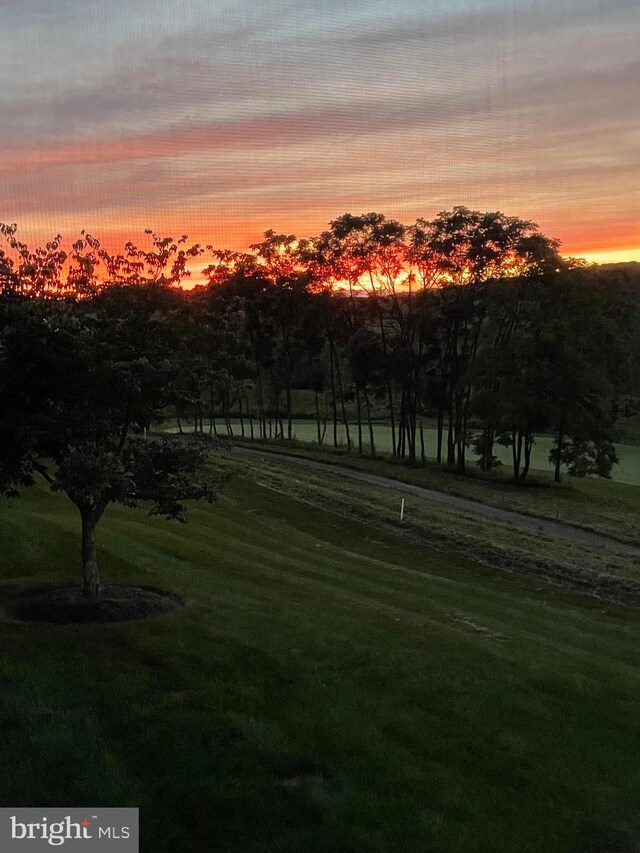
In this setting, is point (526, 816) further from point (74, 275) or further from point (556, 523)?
point (556, 523)

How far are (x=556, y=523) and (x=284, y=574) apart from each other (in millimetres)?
25567

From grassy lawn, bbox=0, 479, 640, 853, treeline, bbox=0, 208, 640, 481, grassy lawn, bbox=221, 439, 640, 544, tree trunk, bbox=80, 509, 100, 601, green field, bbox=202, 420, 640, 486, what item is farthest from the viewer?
green field, bbox=202, 420, 640, 486

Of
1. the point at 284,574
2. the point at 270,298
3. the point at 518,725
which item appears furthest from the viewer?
the point at 270,298

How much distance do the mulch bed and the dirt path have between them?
27.0 meters

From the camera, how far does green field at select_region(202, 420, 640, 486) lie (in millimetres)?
75938

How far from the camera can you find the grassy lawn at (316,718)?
9.88m

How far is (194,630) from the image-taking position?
1620 cm

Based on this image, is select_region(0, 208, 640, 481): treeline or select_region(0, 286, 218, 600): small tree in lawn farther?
select_region(0, 208, 640, 481): treeline

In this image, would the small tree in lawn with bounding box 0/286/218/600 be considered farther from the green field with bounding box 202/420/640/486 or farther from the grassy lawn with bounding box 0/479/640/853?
the green field with bounding box 202/420/640/486

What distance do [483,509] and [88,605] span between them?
118 feet

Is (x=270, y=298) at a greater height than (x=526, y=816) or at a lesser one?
greater

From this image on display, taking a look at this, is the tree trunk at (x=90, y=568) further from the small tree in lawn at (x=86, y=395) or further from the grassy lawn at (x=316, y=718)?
the grassy lawn at (x=316, y=718)

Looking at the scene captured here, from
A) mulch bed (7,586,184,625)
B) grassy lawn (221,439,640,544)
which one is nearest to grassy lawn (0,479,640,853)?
mulch bed (7,586,184,625)

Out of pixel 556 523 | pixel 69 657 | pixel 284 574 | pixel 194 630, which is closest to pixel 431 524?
pixel 556 523
